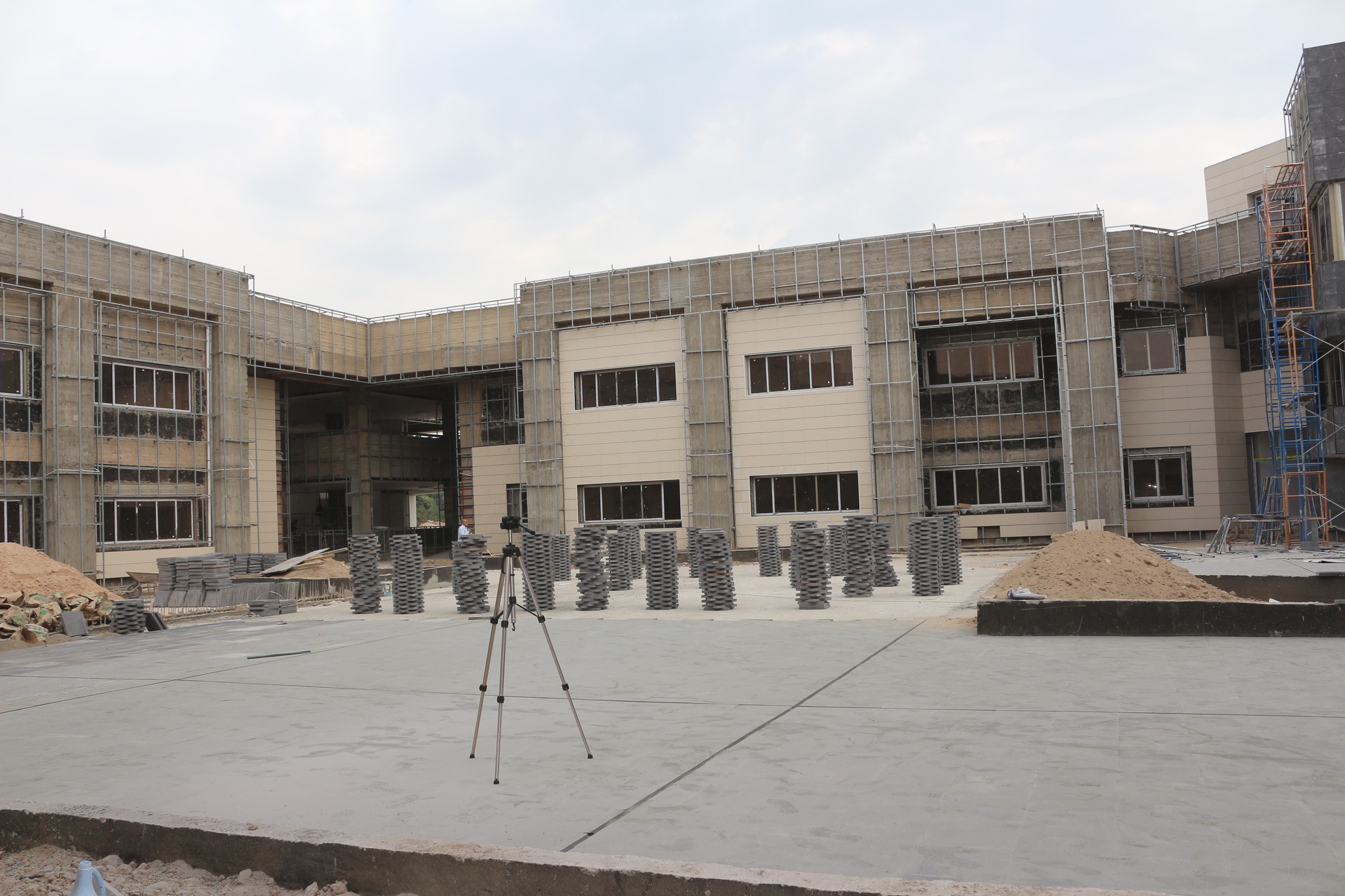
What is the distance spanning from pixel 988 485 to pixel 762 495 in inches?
331

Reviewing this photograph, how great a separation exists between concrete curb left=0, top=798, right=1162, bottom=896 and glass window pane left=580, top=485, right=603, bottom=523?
32911mm

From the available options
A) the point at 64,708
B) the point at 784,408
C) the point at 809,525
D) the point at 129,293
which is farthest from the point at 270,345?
the point at 64,708

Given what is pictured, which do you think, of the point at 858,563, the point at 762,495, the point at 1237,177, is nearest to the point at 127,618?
the point at 858,563

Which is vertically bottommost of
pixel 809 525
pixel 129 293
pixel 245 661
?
pixel 245 661

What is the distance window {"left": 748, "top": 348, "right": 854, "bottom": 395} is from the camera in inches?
1414

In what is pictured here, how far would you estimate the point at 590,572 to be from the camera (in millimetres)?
19531

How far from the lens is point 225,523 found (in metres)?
35.1

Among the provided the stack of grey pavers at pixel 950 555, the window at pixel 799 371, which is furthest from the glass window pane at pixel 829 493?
the stack of grey pavers at pixel 950 555

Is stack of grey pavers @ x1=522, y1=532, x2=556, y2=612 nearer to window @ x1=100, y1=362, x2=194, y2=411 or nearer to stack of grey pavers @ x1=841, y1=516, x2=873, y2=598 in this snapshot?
stack of grey pavers @ x1=841, y1=516, x2=873, y2=598

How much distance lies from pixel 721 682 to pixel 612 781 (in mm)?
4000

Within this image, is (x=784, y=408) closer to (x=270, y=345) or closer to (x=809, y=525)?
(x=809, y=525)

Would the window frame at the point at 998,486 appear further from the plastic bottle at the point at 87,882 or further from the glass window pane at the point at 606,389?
the plastic bottle at the point at 87,882

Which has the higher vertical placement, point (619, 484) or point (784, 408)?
point (784, 408)

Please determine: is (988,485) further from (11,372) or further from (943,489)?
(11,372)
